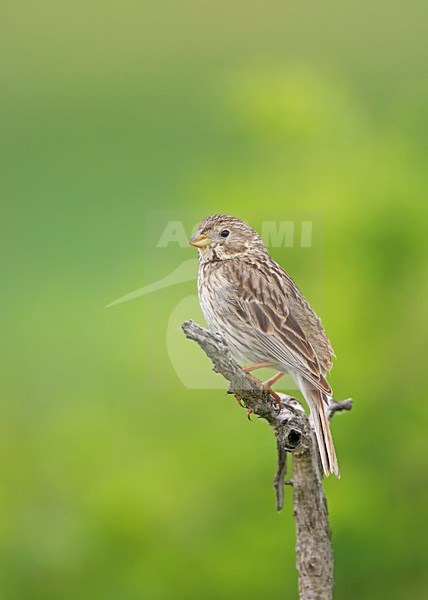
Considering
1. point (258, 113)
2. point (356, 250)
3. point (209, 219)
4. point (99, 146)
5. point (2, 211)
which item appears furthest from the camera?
point (99, 146)

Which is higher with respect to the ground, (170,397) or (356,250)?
(356,250)

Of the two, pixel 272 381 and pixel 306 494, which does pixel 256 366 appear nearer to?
pixel 272 381

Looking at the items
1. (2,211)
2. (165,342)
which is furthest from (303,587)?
(2,211)

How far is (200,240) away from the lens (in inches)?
73.0

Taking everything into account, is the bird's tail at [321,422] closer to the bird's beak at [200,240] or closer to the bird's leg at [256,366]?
the bird's leg at [256,366]

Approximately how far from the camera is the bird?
1765 mm

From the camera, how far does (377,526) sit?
246 centimetres

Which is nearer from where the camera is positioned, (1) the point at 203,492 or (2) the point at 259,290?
(2) the point at 259,290

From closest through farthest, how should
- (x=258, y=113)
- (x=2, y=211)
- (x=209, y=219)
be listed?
(x=209, y=219) < (x=258, y=113) < (x=2, y=211)

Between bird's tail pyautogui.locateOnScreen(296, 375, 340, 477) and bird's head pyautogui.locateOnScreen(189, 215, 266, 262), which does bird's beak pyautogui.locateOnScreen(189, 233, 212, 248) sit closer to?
bird's head pyautogui.locateOnScreen(189, 215, 266, 262)

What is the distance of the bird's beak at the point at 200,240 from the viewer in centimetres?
184

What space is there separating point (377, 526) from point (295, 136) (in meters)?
0.98

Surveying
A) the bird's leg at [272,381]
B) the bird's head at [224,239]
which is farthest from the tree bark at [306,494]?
the bird's head at [224,239]

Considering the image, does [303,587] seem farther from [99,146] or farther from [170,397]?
[99,146]
